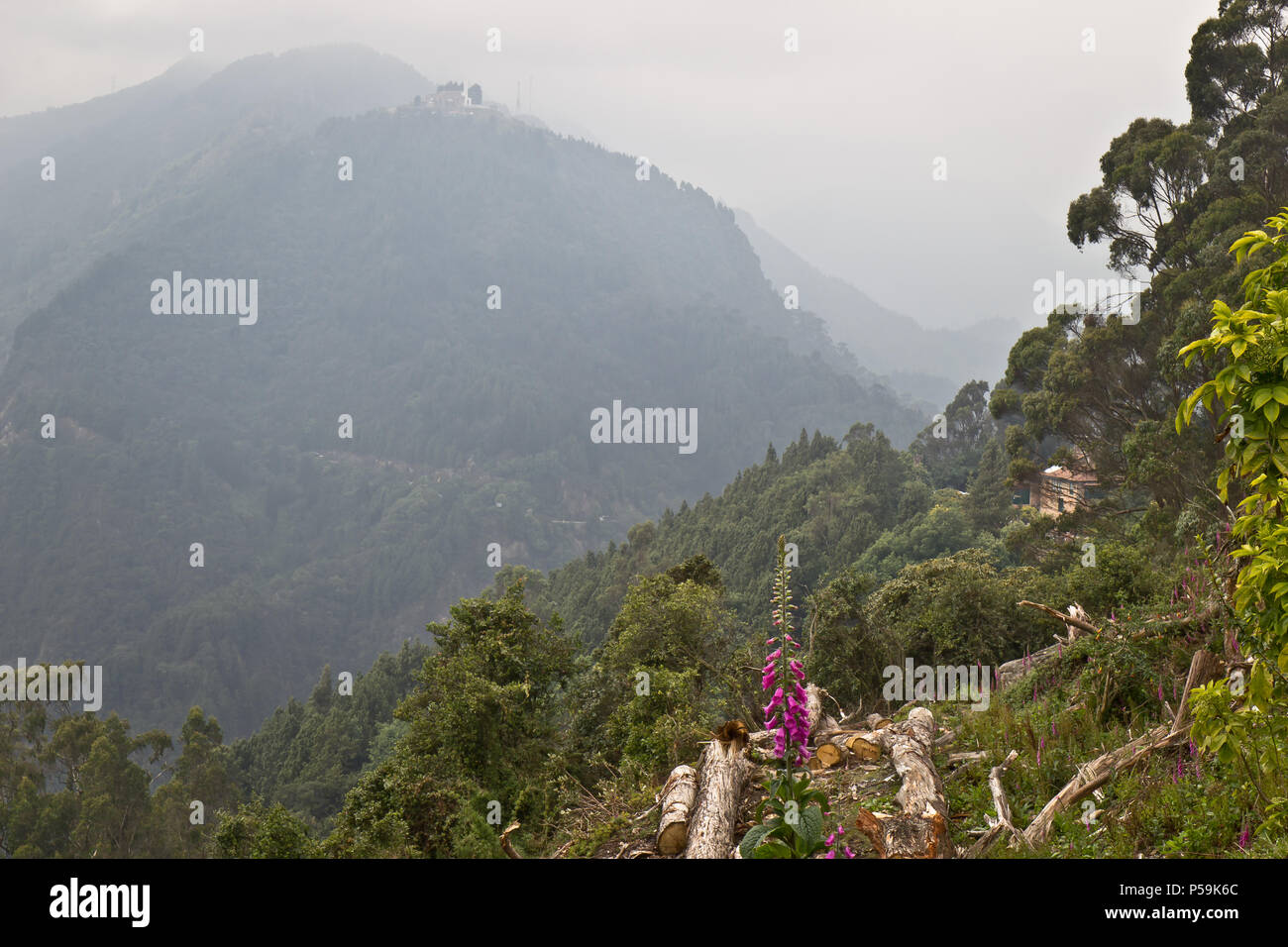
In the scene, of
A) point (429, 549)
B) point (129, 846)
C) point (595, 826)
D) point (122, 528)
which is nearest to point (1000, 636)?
point (595, 826)

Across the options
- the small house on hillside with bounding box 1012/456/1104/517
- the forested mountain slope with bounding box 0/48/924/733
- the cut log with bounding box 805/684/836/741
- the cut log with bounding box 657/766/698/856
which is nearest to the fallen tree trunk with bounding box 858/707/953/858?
the cut log with bounding box 657/766/698/856

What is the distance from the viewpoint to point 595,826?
835 cm

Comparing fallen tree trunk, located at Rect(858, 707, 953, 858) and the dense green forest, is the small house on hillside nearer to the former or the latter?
the dense green forest

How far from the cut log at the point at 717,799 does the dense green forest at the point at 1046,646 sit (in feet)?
2.45

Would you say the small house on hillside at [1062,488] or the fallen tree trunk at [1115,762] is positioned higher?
the small house on hillside at [1062,488]

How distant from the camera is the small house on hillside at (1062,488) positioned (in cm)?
2464

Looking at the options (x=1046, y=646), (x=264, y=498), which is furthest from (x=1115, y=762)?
(x=264, y=498)

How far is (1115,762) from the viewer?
630 cm

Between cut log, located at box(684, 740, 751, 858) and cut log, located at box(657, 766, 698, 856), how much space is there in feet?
0.30

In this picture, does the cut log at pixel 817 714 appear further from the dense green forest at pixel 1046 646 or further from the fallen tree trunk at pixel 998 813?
the fallen tree trunk at pixel 998 813

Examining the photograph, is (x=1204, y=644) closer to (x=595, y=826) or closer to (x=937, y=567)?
→ (x=595, y=826)

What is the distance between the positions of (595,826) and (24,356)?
690 feet

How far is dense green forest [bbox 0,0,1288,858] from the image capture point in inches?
183

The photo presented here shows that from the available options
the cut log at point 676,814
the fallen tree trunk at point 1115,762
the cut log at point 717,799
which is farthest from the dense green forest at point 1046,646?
the cut log at point 717,799
